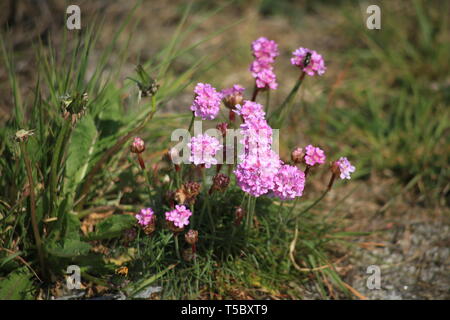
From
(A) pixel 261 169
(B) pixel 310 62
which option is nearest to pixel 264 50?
(B) pixel 310 62

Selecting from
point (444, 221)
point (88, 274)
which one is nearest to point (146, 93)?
point (88, 274)

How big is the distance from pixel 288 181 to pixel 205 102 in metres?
0.35

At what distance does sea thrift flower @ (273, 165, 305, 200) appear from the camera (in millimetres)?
1501

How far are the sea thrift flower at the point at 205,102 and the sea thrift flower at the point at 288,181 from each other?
290 mm

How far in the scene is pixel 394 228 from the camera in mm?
2277

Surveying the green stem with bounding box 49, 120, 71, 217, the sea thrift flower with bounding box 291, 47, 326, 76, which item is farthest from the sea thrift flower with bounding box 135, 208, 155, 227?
the sea thrift flower with bounding box 291, 47, 326, 76

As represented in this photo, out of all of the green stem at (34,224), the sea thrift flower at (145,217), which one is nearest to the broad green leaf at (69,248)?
the green stem at (34,224)

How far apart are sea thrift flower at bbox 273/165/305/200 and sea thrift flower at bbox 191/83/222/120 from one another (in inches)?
11.4

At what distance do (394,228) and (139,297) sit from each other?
1172mm

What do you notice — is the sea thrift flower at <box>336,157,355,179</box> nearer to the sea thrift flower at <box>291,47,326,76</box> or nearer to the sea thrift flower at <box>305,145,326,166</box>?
the sea thrift flower at <box>305,145,326,166</box>

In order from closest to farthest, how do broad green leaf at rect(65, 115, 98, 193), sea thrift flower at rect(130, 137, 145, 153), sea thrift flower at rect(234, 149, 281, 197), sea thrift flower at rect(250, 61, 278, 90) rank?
sea thrift flower at rect(234, 149, 281, 197)
sea thrift flower at rect(130, 137, 145, 153)
sea thrift flower at rect(250, 61, 278, 90)
broad green leaf at rect(65, 115, 98, 193)

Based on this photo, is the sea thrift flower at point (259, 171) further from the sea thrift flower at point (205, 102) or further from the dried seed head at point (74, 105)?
the dried seed head at point (74, 105)

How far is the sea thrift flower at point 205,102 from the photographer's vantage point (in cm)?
159

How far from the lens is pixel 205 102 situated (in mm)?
1587
